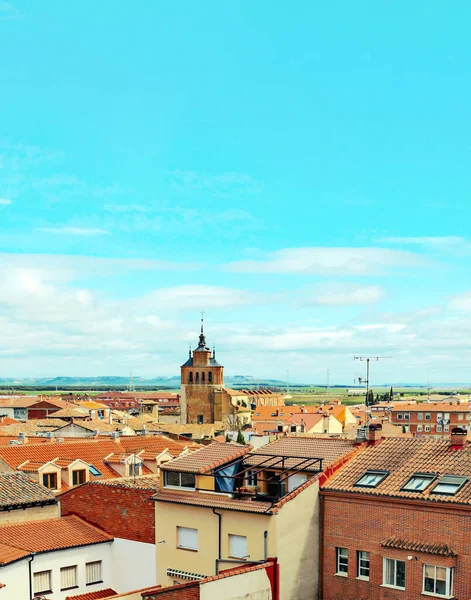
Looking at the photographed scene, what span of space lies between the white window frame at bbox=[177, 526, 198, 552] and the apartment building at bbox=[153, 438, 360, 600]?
0.04 meters

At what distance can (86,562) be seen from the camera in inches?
1271

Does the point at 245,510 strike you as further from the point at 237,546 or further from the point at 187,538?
the point at 187,538

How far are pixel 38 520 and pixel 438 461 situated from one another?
18.3 metres

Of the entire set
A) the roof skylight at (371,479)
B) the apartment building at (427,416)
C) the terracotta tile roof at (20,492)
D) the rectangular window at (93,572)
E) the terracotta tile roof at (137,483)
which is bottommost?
the apartment building at (427,416)

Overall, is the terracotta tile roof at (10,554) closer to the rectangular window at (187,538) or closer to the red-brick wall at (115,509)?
the red-brick wall at (115,509)

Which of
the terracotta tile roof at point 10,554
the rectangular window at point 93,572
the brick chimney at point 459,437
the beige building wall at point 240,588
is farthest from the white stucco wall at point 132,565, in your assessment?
the brick chimney at point 459,437

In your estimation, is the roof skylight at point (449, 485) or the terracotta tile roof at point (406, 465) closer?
the roof skylight at point (449, 485)

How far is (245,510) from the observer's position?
27.3 metres

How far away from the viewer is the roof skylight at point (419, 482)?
26.3 meters

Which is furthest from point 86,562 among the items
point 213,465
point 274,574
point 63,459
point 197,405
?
point 197,405

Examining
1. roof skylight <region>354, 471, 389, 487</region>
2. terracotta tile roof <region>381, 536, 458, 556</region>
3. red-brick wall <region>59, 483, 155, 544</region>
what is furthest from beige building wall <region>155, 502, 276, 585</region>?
terracotta tile roof <region>381, 536, 458, 556</region>

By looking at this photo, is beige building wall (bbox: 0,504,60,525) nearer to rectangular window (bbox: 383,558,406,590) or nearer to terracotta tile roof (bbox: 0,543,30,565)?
terracotta tile roof (bbox: 0,543,30,565)

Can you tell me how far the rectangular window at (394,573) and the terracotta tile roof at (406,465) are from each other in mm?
2296

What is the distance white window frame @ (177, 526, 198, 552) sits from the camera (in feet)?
96.5
